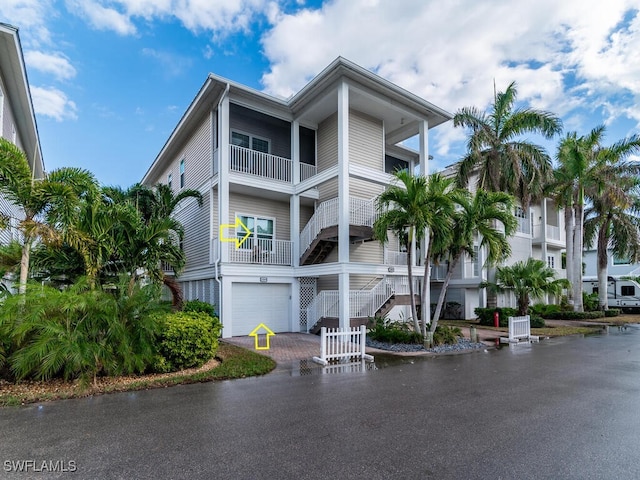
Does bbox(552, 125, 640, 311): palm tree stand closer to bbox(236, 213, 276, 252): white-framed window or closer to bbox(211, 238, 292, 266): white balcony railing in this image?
bbox(211, 238, 292, 266): white balcony railing

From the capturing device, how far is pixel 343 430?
4926mm

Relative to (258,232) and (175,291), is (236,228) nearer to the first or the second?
(258,232)

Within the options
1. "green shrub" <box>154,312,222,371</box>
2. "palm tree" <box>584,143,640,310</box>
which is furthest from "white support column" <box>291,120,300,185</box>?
"palm tree" <box>584,143,640,310</box>

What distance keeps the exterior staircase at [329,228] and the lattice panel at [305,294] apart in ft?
2.70

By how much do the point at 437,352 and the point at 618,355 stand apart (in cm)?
519

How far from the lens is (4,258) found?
27.5ft

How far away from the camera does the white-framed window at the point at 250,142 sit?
54.3ft

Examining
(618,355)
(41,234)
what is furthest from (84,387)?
(618,355)

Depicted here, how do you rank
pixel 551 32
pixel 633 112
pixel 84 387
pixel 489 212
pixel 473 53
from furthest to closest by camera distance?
pixel 633 112, pixel 473 53, pixel 551 32, pixel 489 212, pixel 84 387

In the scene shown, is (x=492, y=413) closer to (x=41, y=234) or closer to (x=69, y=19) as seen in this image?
(x=41, y=234)

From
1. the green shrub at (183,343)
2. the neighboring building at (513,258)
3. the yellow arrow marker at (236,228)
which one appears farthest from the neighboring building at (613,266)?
the green shrub at (183,343)

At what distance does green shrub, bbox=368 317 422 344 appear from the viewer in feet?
39.9

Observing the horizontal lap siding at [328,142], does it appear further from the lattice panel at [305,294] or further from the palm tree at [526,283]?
the palm tree at [526,283]

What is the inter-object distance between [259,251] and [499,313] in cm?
1242
